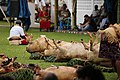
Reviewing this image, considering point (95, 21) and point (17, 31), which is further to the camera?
point (95, 21)

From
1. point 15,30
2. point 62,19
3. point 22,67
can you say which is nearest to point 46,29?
point 62,19

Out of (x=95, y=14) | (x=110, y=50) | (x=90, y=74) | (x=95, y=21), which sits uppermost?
(x=90, y=74)

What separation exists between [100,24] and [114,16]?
110 inches

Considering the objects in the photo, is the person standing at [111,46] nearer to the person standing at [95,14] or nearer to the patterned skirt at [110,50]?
the patterned skirt at [110,50]

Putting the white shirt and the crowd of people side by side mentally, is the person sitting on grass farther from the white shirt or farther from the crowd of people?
the crowd of people

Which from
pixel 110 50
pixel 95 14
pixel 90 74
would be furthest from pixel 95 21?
pixel 90 74

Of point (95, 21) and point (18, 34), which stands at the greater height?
point (18, 34)

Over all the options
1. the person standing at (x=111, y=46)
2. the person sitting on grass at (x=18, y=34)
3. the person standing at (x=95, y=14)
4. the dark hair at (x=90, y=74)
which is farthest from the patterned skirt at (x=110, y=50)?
the person standing at (x=95, y=14)

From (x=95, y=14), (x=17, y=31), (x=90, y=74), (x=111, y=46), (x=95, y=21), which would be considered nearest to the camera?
(x=90, y=74)

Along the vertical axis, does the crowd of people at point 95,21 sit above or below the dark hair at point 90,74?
below

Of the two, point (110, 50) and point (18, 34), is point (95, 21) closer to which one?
point (18, 34)

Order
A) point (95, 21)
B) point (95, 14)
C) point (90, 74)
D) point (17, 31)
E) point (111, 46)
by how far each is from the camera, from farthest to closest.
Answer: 1. point (95, 14)
2. point (95, 21)
3. point (17, 31)
4. point (111, 46)
5. point (90, 74)

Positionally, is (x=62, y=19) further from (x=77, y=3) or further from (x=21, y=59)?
(x=21, y=59)

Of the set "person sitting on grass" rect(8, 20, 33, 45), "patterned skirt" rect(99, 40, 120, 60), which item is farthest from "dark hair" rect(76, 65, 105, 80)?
"person sitting on grass" rect(8, 20, 33, 45)
